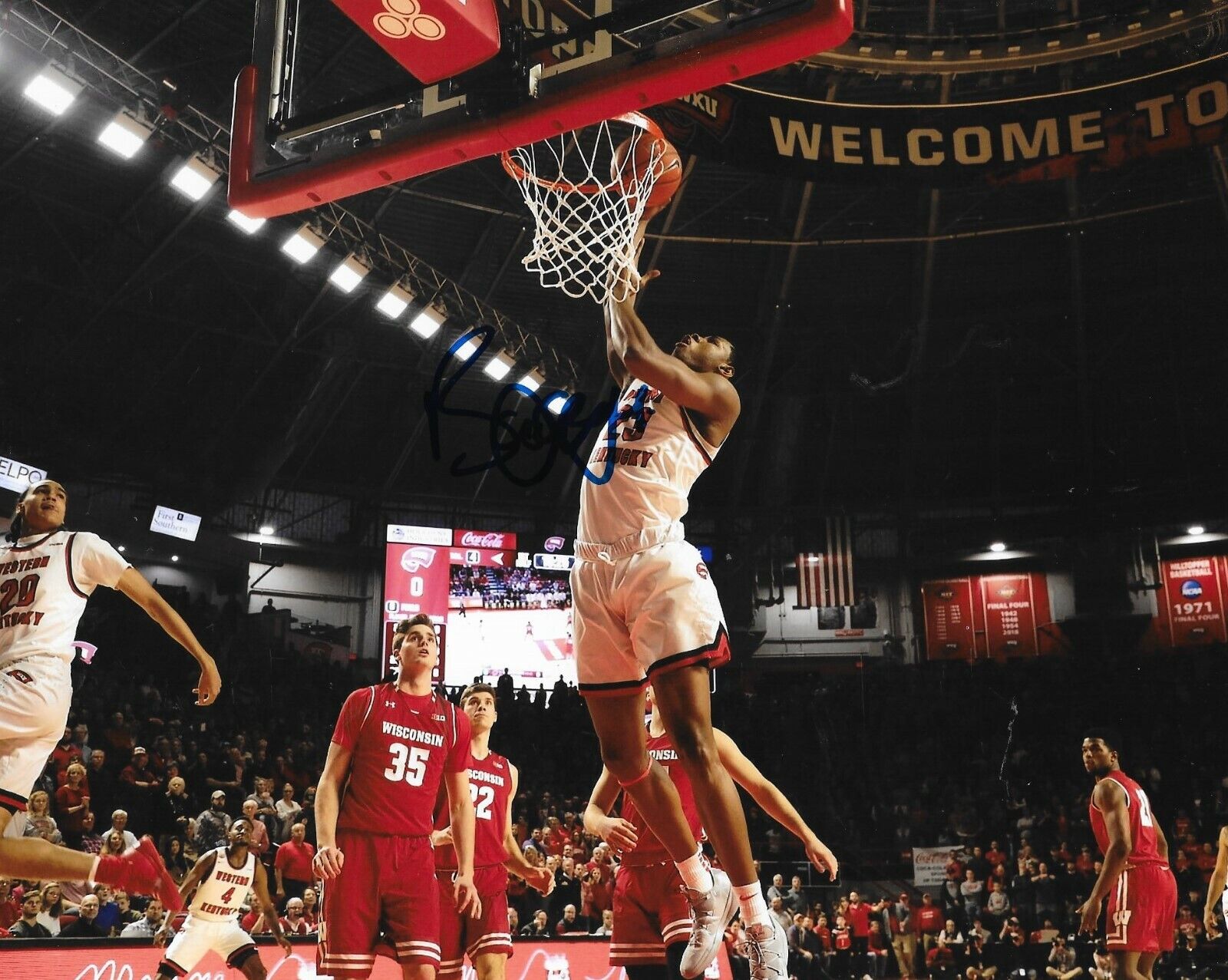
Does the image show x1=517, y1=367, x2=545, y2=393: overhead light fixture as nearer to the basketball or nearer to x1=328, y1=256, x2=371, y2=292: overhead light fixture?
x1=328, y1=256, x2=371, y2=292: overhead light fixture

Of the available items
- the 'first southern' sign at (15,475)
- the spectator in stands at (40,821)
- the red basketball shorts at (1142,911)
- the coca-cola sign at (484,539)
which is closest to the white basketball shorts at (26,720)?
the red basketball shorts at (1142,911)

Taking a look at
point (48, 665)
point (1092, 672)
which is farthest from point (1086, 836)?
point (48, 665)

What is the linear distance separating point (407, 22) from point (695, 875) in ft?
12.1

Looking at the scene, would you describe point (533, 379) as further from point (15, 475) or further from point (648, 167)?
point (648, 167)

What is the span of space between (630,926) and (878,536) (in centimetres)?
2335

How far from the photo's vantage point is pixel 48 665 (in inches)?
189

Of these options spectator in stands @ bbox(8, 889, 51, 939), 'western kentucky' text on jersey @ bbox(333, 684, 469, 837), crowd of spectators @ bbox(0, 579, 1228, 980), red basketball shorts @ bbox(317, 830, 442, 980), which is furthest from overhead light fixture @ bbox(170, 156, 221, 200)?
red basketball shorts @ bbox(317, 830, 442, 980)

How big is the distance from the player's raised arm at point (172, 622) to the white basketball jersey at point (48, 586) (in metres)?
0.07

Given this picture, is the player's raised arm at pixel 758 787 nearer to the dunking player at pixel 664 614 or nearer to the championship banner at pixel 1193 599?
the dunking player at pixel 664 614


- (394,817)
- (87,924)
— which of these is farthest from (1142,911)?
(87,924)

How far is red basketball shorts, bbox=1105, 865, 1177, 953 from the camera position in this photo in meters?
7.76

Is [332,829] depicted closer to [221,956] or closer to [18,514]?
[18,514]

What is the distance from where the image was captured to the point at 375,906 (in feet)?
17.6

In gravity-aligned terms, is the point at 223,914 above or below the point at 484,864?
below
